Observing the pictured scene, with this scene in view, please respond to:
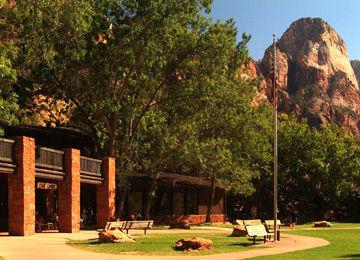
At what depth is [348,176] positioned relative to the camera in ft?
203

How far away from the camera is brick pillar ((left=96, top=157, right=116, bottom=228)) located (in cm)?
3738

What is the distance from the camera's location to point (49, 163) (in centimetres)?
3117

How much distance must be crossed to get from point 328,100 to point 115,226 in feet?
399

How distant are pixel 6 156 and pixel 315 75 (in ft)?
447

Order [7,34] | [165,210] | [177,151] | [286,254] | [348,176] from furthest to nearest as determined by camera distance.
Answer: [348,176] < [165,210] < [177,151] < [7,34] < [286,254]

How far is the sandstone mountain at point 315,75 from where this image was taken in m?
136

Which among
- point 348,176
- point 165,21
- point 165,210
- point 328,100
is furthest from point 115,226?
point 328,100

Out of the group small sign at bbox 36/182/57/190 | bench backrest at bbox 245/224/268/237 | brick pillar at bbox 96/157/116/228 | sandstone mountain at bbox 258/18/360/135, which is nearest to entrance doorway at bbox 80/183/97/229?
small sign at bbox 36/182/57/190

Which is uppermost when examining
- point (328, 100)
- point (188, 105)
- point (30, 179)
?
point (328, 100)

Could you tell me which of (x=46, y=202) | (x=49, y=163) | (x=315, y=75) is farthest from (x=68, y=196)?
(x=315, y=75)

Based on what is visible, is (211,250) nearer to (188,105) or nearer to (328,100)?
(188,105)

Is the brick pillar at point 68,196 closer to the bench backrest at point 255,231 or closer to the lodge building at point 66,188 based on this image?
the lodge building at point 66,188

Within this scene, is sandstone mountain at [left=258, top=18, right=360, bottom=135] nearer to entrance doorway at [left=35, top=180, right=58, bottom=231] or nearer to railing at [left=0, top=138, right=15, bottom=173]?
entrance doorway at [left=35, top=180, right=58, bottom=231]

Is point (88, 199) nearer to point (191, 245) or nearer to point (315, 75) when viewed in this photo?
Result: point (191, 245)
